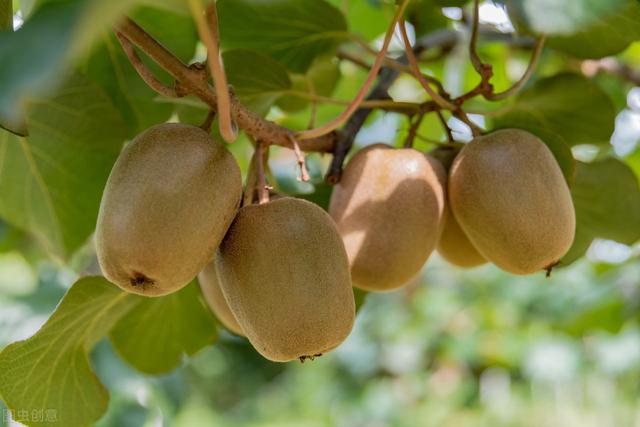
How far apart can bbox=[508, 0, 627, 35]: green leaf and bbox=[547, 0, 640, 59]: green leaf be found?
0.38 ft

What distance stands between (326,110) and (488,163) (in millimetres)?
626

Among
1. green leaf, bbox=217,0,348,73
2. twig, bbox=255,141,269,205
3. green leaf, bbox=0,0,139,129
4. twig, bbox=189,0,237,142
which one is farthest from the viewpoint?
green leaf, bbox=217,0,348,73

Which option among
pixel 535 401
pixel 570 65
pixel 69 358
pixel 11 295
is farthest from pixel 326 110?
pixel 535 401

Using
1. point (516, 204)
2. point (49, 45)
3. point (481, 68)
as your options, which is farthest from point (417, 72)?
point (49, 45)

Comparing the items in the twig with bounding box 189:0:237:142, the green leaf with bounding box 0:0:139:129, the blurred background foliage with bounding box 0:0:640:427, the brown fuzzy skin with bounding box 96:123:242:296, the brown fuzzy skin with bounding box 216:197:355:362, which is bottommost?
the blurred background foliage with bounding box 0:0:640:427

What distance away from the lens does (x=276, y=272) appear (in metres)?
0.66

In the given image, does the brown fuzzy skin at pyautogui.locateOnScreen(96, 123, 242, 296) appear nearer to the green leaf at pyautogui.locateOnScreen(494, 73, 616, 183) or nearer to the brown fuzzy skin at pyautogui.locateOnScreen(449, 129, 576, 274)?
the brown fuzzy skin at pyautogui.locateOnScreen(449, 129, 576, 274)

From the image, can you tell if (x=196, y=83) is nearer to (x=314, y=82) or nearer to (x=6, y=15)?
(x=6, y=15)

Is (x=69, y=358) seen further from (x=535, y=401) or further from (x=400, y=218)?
(x=535, y=401)

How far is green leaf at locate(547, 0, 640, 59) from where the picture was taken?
0.84 m

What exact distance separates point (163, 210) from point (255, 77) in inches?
12.2

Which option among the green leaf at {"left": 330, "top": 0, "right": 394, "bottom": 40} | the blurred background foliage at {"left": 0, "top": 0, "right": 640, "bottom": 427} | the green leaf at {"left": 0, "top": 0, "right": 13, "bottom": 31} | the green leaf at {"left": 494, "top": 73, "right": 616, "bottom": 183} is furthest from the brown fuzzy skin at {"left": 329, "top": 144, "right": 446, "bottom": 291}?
the green leaf at {"left": 330, "top": 0, "right": 394, "bottom": 40}

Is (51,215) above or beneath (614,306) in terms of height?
above

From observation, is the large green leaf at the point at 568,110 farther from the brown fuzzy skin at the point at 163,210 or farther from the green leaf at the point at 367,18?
the brown fuzzy skin at the point at 163,210
